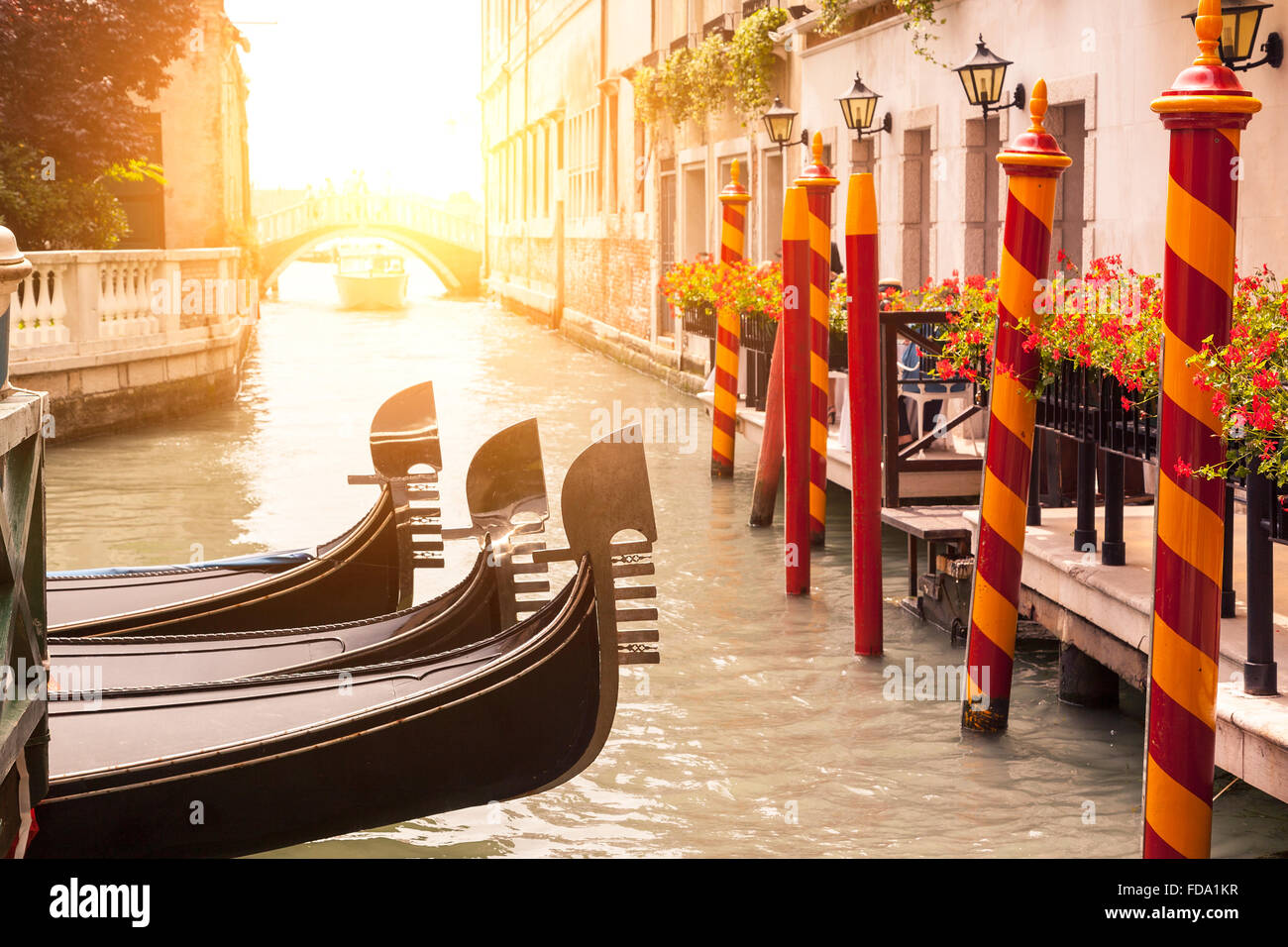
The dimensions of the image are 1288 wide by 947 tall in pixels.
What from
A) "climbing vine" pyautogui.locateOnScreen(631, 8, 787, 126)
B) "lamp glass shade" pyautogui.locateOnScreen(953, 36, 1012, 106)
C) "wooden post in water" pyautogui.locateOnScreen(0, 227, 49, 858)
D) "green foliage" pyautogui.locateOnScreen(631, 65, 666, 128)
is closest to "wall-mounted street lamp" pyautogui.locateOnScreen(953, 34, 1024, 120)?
"lamp glass shade" pyautogui.locateOnScreen(953, 36, 1012, 106)

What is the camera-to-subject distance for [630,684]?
535 cm

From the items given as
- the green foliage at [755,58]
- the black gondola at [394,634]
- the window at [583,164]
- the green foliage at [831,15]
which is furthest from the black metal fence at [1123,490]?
the window at [583,164]

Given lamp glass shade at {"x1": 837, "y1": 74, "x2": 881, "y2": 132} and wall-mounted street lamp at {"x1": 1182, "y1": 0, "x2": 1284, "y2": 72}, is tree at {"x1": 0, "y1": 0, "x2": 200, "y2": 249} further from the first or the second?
wall-mounted street lamp at {"x1": 1182, "y1": 0, "x2": 1284, "y2": 72}

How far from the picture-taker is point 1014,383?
13.2ft

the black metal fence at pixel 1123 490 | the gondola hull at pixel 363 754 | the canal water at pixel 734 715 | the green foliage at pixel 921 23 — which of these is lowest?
the canal water at pixel 734 715

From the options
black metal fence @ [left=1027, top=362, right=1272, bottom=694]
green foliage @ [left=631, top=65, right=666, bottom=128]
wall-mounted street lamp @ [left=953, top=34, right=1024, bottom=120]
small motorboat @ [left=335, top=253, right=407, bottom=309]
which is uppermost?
green foliage @ [left=631, top=65, right=666, bottom=128]

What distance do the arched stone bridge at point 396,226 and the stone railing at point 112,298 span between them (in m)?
21.5

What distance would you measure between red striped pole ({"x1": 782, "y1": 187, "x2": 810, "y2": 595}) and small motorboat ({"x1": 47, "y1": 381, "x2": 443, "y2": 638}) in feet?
4.43

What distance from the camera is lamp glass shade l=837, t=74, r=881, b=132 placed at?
980cm

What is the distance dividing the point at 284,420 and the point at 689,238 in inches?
185

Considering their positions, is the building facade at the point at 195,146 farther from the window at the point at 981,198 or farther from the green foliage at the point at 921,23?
the window at the point at 981,198

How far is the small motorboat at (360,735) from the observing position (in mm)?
3389

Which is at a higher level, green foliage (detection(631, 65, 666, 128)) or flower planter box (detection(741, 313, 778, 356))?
green foliage (detection(631, 65, 666, 128))
